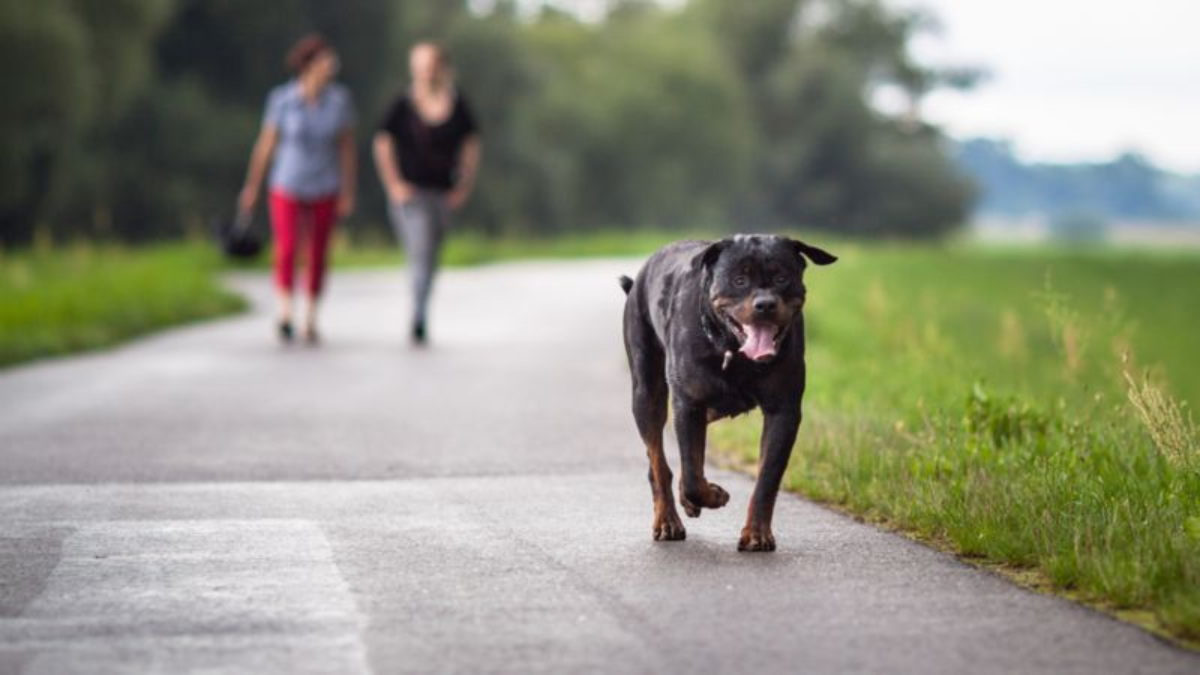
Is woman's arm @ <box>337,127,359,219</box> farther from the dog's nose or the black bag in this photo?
the dog's nose

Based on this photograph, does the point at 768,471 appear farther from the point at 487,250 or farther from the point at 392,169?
the point at 487,250

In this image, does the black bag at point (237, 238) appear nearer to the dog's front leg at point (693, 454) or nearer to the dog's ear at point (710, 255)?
the dog's front leg at point (693, 454)

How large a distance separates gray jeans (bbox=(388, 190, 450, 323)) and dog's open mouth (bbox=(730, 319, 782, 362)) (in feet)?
35.2

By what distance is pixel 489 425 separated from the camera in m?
11.7

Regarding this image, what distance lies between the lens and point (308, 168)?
17.5 m

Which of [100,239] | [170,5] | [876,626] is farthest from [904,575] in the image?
[100,239]

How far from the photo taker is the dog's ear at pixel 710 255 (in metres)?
6.89

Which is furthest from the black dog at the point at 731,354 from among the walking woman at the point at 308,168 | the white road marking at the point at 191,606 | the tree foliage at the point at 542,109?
the tree foliage at the point at 542,109

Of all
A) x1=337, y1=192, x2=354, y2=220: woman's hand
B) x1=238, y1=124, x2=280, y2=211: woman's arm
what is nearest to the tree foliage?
x1=238, y1=124, x2=280, y2=211: woman's arm

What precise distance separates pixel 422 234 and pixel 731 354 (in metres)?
10.9

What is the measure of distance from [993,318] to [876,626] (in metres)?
18.3

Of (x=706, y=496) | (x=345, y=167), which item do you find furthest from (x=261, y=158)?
(x=706, y=496)

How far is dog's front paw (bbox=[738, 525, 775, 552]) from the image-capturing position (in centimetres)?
709

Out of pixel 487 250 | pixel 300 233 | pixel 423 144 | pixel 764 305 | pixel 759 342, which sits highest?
pixel 764 305
